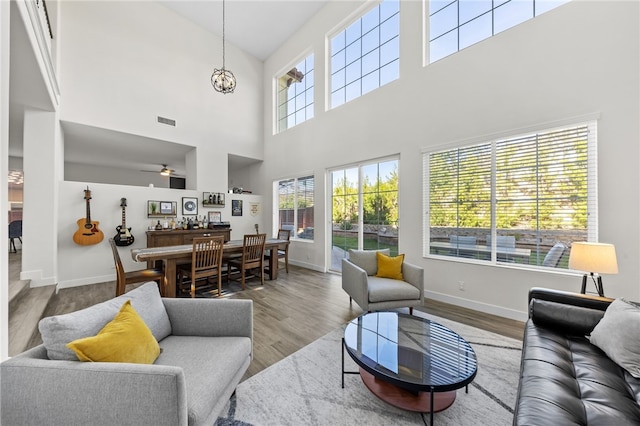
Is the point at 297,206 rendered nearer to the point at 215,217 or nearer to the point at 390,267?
the point at 215,217

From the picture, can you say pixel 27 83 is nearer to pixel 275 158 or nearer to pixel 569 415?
pixel 275 158

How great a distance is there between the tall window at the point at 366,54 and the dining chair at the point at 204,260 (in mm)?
3874

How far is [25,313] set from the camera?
9.25 feet

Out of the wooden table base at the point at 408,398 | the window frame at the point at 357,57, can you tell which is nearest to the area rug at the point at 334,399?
the wooden table base at the point at 408,398

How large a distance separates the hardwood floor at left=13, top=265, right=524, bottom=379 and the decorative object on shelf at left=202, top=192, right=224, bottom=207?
7.99ft

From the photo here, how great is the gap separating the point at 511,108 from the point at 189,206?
20.5 feet

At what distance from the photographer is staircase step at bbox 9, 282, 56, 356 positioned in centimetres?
221

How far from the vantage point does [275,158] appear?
6824mm

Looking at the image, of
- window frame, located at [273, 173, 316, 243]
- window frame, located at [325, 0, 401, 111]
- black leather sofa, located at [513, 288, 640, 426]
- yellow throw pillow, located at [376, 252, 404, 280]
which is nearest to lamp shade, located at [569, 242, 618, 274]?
black leather sofa, located at [513, 288, 640, 426]

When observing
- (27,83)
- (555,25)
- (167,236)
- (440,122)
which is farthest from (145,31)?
(555,25)

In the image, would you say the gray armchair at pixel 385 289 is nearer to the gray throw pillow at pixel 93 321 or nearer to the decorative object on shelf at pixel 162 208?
the gray throw pillow at pixel 93 321

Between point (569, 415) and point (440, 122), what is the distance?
11.6ft

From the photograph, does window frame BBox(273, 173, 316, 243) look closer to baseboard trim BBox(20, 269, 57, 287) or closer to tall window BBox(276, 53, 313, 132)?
tall window BBox(276, 53, 313, 132)

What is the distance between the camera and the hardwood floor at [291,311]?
2.45 meters
